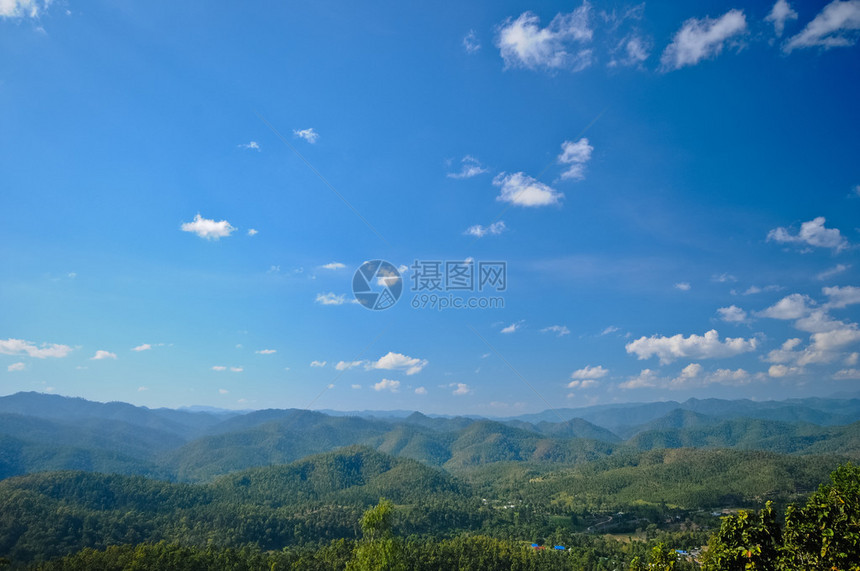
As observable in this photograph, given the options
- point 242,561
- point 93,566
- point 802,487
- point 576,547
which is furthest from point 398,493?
point 802,487

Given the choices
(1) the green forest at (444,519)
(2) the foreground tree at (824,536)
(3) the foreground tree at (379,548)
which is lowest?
(1) the green forest at (444,519)

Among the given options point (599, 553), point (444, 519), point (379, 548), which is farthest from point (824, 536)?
point (444, 519)

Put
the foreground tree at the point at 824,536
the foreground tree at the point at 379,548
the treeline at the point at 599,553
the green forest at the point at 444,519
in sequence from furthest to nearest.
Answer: the foreground tree at the point at 379,548, the green forest at the point at 444,519, the treeline at the point at 599,553, the foreground tree at the point at 824,536

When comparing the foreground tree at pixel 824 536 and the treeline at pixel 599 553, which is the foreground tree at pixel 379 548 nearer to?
the treeline at pixel 599 553

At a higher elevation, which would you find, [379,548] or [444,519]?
[379,548]

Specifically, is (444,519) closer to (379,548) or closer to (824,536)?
(379,548)

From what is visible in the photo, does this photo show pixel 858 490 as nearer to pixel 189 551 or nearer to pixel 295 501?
pixel 189 551

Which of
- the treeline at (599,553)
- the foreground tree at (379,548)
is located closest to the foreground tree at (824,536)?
the treeline at (599,553)

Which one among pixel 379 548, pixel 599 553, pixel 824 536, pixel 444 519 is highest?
pixel 824 536

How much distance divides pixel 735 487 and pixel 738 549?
168 m

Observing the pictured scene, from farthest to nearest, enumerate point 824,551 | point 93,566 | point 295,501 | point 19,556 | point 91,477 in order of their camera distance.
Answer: point 295,501 < point 91,477 < point 19,556 < point 93,566 < point 824,551

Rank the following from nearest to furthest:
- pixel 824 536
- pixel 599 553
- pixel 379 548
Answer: pixel 824 536
pixel 379 548
pixel 599 553

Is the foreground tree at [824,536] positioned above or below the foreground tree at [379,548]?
above

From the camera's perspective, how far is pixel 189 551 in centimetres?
6550
